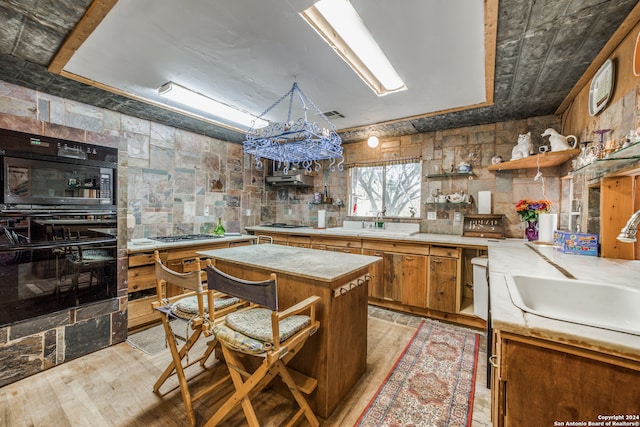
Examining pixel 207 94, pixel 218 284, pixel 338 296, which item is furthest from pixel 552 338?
pixel 207 94

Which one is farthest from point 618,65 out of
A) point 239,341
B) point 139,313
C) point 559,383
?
point 139,313

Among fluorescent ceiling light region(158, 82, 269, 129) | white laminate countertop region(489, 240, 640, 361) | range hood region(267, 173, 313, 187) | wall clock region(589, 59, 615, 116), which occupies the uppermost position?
fluorescent ceiling light region(158, 82, 269, 129)

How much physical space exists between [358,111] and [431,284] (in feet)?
7.22

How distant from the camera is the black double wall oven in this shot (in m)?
1.84

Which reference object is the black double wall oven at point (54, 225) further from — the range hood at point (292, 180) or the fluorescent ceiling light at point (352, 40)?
the range hood at point (292, 180)

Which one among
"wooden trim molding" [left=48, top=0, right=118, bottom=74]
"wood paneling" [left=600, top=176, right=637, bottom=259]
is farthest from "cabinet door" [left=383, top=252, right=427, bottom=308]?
"wooden trim molding" [left=48, top=0, right=118, bottom=74]

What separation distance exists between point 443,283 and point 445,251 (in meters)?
0.36

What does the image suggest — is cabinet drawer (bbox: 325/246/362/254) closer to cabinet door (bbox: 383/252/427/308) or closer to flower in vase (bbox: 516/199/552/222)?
cabinet door (bbox: 383/252/427/308)

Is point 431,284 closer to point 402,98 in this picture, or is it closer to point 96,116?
point 402,98

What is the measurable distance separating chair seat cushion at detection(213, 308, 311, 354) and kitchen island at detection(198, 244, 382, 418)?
19cm

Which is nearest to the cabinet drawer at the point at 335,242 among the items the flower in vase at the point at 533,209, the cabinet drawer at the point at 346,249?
the cabinet drawer at the point at 346,249

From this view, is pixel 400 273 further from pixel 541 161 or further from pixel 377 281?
pixel 541 161

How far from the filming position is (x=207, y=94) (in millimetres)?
2646

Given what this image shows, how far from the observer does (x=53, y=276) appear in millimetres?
2012
